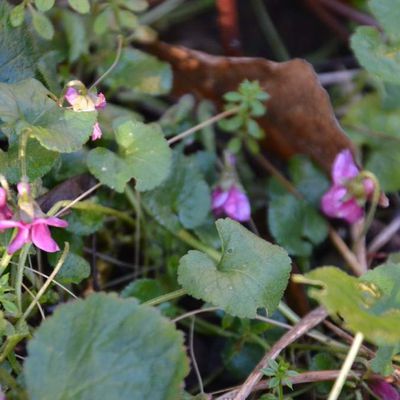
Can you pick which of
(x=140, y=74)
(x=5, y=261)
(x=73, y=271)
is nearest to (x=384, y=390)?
(x=73, y=271)

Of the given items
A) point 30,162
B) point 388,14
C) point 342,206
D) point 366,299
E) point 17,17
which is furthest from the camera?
point 342,206

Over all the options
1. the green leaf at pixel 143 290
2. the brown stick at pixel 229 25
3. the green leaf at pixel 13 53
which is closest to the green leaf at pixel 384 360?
the green leaf at pixel 143 290

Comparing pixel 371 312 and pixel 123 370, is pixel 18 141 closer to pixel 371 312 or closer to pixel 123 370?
pixel 123 370

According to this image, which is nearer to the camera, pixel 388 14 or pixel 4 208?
pixel 4 208

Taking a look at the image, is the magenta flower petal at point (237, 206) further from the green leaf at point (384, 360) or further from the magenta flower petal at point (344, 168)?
the green leaf at point (384, 360)

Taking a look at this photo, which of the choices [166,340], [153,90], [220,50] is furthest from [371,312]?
[220,50]

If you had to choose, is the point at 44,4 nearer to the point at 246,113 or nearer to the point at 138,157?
the point at 138,157

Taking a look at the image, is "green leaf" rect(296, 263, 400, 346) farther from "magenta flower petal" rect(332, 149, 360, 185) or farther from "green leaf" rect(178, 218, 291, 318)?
"magenta flower petal" rect(332, 149, 360, 185)
